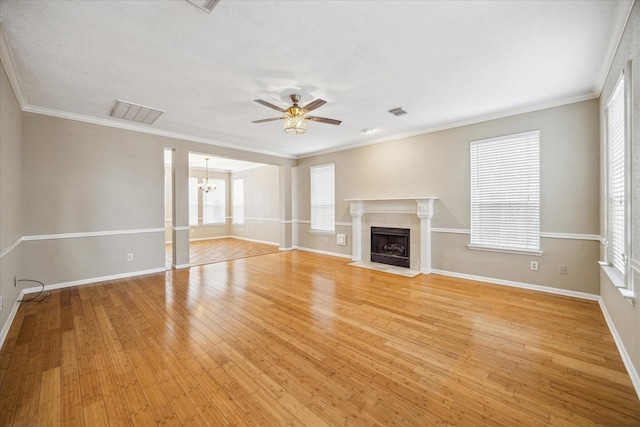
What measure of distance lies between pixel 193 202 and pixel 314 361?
29.7 feet

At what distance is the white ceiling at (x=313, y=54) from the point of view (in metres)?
2.04

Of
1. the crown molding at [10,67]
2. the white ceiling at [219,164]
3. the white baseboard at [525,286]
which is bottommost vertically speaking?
the white baseboard at [525,286]

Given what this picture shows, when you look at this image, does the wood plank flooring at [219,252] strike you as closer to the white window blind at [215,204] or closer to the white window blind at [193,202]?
the white window blind at [193,202]

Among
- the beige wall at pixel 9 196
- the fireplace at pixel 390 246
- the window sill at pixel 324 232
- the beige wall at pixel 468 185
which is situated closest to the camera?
the beige wall at pixel 9 196

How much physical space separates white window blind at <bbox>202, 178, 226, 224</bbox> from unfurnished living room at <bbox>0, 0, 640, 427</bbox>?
15.0 feet

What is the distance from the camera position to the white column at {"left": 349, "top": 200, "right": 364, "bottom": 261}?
6.10m

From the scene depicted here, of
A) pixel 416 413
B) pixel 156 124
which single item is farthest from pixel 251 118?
pixel 416 413

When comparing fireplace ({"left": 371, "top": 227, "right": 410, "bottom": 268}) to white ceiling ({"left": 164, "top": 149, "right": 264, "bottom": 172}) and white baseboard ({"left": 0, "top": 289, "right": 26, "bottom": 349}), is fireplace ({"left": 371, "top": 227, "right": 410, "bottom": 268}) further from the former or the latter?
white baseboard ({"left": 0, "top": 289, "right": 26, "bottom": 349})

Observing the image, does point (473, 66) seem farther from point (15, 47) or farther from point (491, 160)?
point (15, 47)

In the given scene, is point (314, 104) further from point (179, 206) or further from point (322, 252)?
point (322, 252)

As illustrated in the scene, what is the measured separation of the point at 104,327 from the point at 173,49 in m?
2.97

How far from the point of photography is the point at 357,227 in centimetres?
616

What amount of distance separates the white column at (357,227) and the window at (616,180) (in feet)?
12.8

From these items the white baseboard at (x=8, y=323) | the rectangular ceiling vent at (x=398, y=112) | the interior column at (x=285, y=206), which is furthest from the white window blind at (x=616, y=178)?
the interior column at (x=285, y=206)
